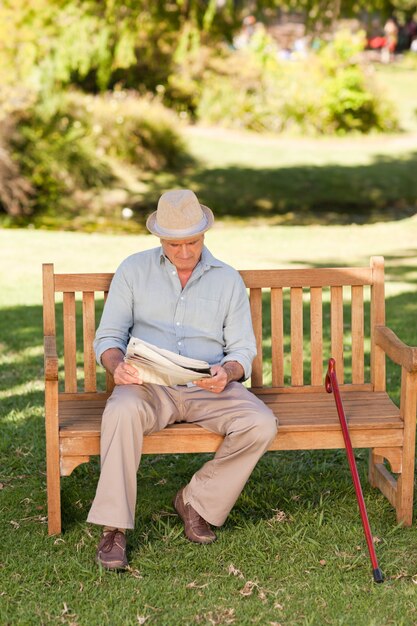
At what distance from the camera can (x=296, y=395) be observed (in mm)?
4594

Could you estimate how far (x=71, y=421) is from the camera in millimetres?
4082

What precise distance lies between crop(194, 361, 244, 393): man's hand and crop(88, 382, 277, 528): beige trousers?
0.06 meters

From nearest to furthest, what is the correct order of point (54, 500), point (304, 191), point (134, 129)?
point (54, 500) → point (304, 191) → point (134, 129)

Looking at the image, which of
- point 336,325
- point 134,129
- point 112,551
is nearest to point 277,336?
point 336,325

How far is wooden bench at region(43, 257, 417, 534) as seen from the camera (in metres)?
3.99

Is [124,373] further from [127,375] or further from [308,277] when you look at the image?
[308,277]

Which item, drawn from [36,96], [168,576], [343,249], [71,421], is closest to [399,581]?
[168,576]

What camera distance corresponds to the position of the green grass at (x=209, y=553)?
352 cm

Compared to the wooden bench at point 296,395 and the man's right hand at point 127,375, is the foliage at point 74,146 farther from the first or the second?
the man's right hand at point 127,375

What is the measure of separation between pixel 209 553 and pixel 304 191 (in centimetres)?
1585

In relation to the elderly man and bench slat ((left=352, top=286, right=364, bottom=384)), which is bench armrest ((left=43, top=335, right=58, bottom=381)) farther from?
bench slat ((left=352, top=286, right=364, bottom=384))

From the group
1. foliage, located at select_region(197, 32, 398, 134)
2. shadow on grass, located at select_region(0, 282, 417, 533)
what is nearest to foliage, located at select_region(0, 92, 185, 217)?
foliage, located at select_region(197, 32, 398, 134)

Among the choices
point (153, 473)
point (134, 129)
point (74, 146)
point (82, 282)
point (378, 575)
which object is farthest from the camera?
point (134, 129)

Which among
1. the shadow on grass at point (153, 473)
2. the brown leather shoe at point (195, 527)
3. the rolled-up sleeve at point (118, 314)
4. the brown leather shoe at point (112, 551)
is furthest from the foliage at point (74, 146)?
the brown leather shoe at point (112, 551)
